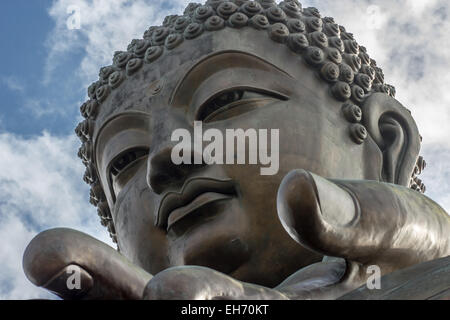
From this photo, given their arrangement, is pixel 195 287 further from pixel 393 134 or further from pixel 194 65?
pixel 393 134

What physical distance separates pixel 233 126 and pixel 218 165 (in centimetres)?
25

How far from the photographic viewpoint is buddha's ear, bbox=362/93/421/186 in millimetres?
4262

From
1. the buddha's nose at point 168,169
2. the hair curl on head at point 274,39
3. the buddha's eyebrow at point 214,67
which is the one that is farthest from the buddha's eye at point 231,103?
the hair curl on head at point 274,39

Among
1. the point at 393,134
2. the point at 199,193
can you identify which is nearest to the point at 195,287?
the point at 199,193

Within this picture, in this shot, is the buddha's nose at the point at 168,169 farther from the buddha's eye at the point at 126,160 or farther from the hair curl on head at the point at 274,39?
the hair curl on head at the point at 274,39

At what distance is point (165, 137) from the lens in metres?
4.07

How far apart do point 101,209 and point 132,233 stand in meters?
0.97

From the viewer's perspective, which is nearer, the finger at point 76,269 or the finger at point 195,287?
the finger at point 195,287

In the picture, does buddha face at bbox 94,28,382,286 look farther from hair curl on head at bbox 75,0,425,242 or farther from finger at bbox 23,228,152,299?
finger at bbox 23,228,152,299

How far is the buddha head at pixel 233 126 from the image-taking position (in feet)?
12.5

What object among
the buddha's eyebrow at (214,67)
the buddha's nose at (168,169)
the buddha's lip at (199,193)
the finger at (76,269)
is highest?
the buddha's eyebrow at (214,67)

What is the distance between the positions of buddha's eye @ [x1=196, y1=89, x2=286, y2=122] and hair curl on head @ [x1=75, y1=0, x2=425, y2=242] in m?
0.45
